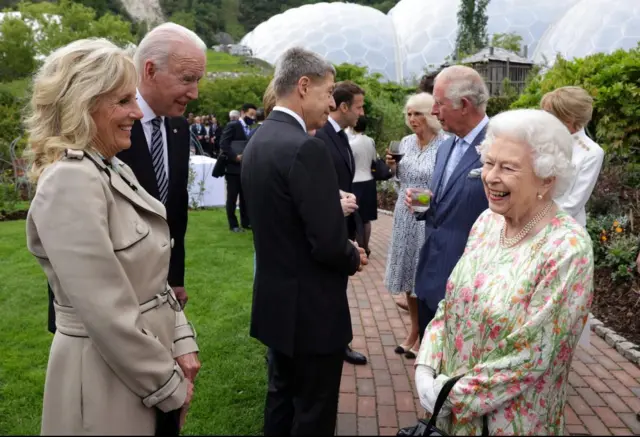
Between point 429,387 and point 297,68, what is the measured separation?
5.24 feet

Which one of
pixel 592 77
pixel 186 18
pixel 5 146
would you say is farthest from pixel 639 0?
pixel 186 18

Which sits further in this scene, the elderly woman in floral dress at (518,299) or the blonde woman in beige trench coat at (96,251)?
the elderly woman in floral dress at (518,299)

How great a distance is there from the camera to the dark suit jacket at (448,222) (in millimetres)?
3121

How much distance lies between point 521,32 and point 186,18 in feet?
115

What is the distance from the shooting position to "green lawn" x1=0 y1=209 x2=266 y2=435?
146 inches

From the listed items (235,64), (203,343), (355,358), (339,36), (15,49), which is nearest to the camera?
(355,358)

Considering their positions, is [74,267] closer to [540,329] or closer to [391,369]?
[540,329]

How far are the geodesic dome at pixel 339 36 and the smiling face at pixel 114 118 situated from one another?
38.9m

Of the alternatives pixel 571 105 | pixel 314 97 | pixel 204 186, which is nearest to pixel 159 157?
pixel 314 97

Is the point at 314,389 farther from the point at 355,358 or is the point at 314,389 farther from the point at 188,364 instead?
the point at 355,358

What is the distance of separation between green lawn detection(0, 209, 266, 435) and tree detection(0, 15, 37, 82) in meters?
19.8

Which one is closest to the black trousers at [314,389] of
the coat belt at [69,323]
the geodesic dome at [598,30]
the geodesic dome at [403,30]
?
the coat belt at [69,323]

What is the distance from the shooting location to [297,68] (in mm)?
2740

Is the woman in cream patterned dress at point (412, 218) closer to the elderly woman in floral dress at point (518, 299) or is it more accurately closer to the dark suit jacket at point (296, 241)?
the dark suit jacket at point (296, 241)
